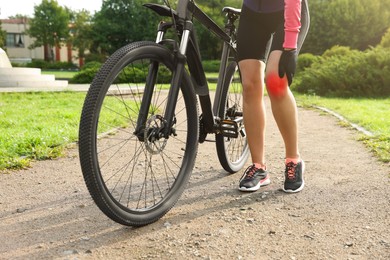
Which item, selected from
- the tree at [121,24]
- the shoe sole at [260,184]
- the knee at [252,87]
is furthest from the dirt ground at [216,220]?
the tree at [121,24]

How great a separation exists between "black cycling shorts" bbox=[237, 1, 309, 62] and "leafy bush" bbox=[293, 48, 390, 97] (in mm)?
9764

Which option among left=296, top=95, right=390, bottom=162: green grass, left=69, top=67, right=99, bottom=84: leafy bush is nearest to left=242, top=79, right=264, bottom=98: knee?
left=296, top=95, right=390, bottom=162: green grass

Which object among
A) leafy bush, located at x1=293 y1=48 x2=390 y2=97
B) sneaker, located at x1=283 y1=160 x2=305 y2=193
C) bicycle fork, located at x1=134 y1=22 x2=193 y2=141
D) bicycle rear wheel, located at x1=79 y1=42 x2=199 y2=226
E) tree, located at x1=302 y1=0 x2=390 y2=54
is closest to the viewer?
bicycle rear wheel, located at x1=79 y1=42 x2=199 y2=226

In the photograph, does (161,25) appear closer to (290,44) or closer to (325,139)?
(290,44)

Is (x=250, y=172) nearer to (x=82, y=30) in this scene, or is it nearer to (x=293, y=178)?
(x=293, y=178)

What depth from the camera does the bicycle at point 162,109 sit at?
2.44 meters

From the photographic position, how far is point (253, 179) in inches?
141

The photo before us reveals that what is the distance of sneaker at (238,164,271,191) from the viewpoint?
3.54 meters

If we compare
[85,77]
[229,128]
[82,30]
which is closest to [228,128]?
[229,128]

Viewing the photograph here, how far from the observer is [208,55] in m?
43.8

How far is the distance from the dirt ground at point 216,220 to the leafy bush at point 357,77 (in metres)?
8.76

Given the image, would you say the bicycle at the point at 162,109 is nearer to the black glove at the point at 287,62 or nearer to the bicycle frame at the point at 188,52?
the bicycle frame at the point at 188,52

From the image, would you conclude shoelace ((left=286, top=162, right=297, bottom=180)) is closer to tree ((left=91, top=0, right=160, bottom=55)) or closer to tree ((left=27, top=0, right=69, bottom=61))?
tree ((left=91, top=0, right=160, bottom=55))

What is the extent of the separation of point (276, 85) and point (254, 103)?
297 mm
